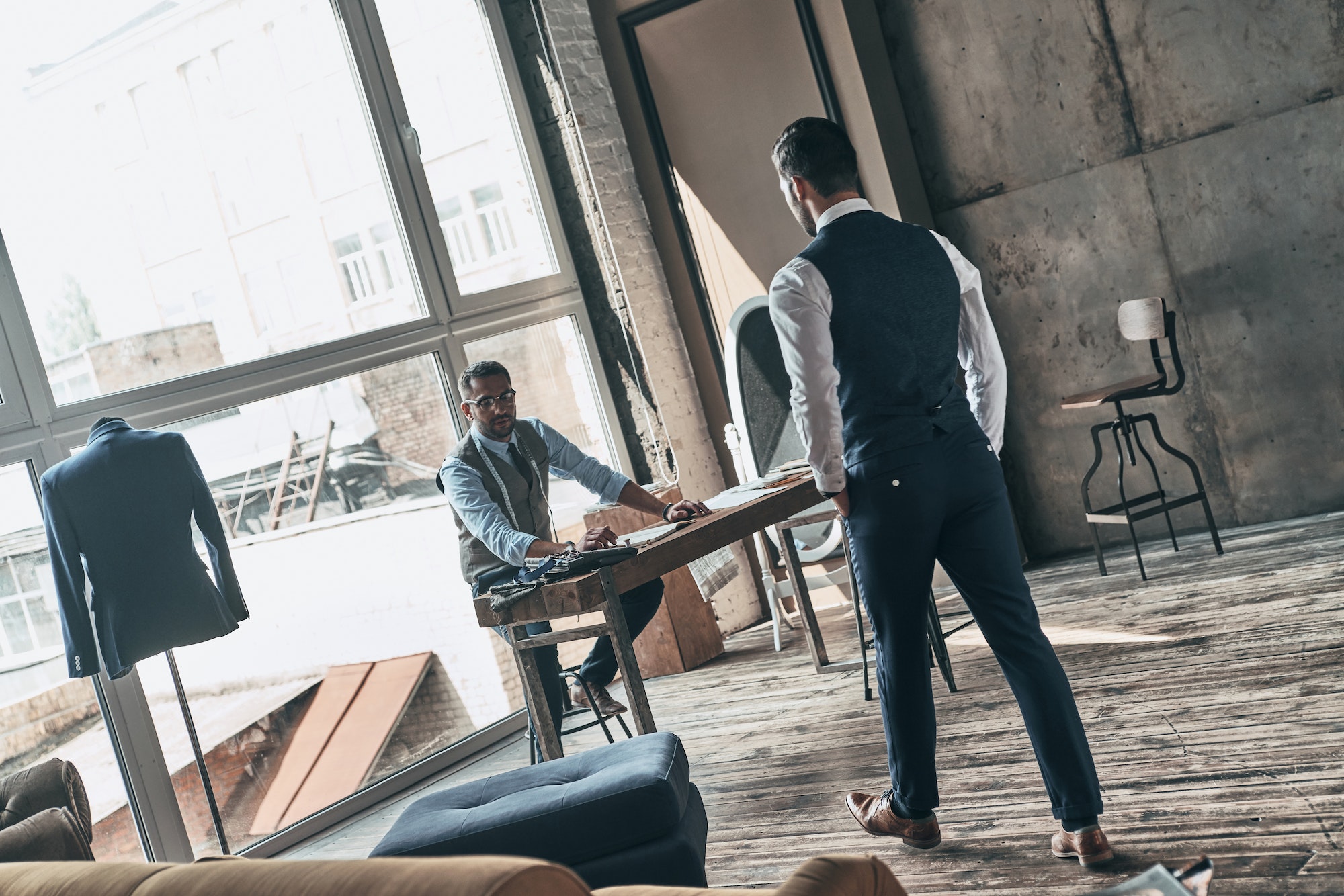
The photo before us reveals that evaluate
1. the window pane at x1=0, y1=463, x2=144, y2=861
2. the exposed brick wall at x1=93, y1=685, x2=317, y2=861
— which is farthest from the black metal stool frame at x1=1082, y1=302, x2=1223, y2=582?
the window pane at x1=0, y1=463, x2=144, y2=861

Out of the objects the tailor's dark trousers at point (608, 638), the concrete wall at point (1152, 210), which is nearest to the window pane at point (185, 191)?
the tailor's dark trousers at point (608, 638)

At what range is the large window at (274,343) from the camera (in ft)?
14.0

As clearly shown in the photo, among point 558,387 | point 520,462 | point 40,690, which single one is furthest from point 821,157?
point 558,387

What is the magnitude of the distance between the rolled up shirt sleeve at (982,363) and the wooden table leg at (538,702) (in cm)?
168

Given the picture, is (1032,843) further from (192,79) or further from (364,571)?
(192,79)

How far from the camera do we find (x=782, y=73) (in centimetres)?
578

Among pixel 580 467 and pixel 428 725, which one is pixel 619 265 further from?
pixel 428 725

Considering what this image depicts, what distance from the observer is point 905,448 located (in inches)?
105

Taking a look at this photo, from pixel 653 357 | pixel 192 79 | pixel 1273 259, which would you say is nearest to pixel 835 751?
pixel 653 357

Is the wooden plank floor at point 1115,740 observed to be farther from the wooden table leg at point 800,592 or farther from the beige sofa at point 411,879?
the beige sofa at point 411,879

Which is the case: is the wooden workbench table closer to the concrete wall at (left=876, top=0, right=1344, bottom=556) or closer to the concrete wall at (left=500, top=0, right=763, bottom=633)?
the concrete wall at (left=500, top=0, right=763, bottom=633)

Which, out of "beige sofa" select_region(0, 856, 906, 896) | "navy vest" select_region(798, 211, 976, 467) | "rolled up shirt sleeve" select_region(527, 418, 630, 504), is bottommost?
"beige sofa" select_region(0, 856, 906, 896)

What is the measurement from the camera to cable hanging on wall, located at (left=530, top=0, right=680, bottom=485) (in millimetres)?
6043

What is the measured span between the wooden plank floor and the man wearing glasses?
591 millimetres
